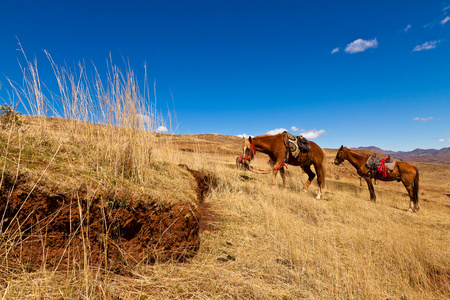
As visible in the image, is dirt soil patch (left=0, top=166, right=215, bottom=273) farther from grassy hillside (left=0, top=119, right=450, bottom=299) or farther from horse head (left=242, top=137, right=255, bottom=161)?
horse head (left=242, top=137, right=255, bottom=161)

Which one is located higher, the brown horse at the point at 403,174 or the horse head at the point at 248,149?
the horse head at the point at 248,149

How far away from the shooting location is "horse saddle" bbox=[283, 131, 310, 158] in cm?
664

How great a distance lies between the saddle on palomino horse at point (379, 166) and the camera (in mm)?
7043

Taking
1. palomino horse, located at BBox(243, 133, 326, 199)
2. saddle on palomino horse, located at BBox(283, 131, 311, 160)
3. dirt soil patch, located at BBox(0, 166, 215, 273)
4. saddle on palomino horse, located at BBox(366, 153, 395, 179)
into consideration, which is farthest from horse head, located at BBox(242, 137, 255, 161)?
saddle on palomino horse, located at BBox(366, 153, 395, 179)

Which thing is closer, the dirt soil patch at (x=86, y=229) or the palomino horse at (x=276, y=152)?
the dirt soil patch at (x=86, y=229)

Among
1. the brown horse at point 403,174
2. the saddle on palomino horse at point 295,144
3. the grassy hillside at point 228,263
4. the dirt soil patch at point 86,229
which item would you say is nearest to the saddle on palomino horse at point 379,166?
the brown horse at point 403,174

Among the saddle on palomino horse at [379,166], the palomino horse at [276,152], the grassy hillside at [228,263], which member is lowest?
the grassy hillside at [228,263]

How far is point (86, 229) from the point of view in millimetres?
1770

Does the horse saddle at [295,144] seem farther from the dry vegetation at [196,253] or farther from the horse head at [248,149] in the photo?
the dry vegetation at [196,253]

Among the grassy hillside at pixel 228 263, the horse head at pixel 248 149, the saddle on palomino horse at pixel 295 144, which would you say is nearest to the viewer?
the grassy hillside at pixel 228 263

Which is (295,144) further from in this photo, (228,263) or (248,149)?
(228,263)

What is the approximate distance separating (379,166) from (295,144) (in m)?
3.34

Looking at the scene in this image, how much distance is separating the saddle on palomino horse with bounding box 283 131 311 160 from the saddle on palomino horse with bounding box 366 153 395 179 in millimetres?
2499

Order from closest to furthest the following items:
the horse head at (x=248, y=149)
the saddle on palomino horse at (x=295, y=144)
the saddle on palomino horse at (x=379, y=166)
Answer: the horse head at (x=248, y=149) → the saddle on palomino horse at (x=295, y=144) → the saddle on palomino horse at (x=379, y=166)
